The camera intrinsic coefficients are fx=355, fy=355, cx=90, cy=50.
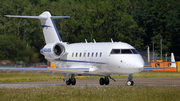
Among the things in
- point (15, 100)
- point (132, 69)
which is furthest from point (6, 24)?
point (15, 100)

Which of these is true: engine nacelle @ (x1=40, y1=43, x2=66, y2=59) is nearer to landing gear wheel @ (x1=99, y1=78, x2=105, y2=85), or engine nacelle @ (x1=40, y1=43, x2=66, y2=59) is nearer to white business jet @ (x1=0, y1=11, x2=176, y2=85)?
white business jet @ (x1=0, y1=11, x2=176, y2=85)

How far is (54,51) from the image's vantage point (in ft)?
97.8

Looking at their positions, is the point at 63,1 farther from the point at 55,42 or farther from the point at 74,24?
the point at 55,42

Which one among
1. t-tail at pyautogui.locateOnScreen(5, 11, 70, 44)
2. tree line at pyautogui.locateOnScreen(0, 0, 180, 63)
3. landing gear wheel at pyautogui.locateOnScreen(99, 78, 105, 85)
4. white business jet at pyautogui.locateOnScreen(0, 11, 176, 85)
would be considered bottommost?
landing gear wheel at pyautogui.locateOnScreen(99, 78, 105, 85)

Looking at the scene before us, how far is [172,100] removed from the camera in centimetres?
1515

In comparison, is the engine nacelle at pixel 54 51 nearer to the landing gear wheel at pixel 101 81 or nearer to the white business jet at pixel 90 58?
the white business jet at pixel 90 58

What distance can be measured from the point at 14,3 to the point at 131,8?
4050 centimetres

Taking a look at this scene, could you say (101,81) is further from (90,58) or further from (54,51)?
(54,51)

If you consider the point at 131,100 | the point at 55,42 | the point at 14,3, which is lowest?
the point at 131,100

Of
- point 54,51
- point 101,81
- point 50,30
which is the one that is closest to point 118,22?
point 50,30

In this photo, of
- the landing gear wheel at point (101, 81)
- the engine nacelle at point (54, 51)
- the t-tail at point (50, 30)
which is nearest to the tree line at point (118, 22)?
the t-tail at point (50, 30)

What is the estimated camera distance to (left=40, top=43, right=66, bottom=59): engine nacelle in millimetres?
28834

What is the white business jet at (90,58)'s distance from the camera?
79.1ft

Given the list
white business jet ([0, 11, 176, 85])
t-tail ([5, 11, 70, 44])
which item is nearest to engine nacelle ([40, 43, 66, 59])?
white business jet ([0, 11, 176, 85])
